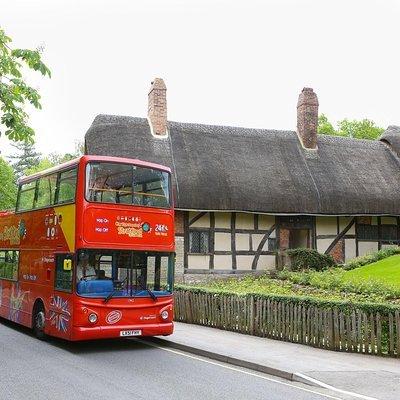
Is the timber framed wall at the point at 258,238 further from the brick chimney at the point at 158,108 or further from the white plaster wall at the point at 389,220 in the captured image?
the brick chimney at the point at 158,108

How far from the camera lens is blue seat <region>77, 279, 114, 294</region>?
1129cm

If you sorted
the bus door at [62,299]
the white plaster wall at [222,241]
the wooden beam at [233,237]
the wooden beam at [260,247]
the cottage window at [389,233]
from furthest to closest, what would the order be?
the cottage window at [389,233]
the wooden beam at [260,247]
the wooden beam at [233,237]
the white plaster wall at [222,241]
the bus door at [62,299]

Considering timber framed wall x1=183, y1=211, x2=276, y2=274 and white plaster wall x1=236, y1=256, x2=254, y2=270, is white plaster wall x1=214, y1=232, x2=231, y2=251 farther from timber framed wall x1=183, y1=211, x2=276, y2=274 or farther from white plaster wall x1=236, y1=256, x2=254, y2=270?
white plaster wall x1=236, y1=256, x2=254, y2=270

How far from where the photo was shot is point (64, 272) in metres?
11.9

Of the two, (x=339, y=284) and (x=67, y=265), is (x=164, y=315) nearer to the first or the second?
(x=67, y=265)

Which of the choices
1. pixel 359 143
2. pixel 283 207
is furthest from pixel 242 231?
pixel 359 143

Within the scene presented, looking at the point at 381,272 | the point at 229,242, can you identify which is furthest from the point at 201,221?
the point at 381,272

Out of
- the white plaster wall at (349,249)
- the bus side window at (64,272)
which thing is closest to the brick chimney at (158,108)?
the white plaster wall at (349,249)

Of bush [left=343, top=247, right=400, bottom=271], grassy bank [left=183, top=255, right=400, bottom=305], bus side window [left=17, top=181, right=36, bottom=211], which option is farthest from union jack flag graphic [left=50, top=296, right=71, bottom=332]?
bush [left=343, top=247, right=400, bottom=271]

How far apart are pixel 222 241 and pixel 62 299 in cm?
1522

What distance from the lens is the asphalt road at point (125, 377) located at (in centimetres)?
761

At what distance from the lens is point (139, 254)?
12.0 metres

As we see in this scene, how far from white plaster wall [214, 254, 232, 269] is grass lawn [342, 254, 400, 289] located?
618cm

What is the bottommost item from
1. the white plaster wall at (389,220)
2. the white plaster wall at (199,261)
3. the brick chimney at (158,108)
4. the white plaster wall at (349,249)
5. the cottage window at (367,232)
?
the white plaster wall at (199,261)
